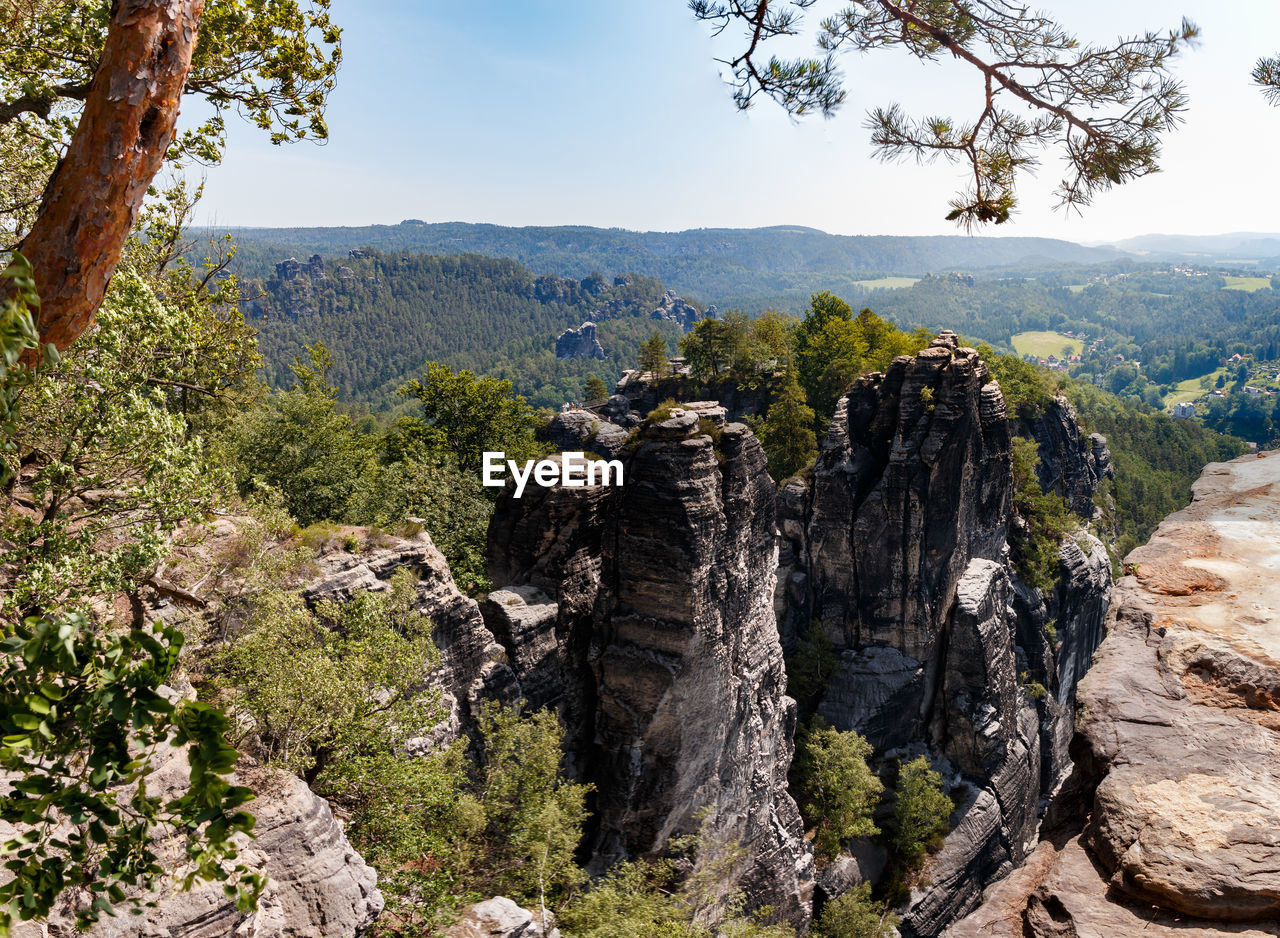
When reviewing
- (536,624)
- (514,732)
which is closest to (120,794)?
(514,732)

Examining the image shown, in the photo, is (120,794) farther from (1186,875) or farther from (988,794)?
(988,794)

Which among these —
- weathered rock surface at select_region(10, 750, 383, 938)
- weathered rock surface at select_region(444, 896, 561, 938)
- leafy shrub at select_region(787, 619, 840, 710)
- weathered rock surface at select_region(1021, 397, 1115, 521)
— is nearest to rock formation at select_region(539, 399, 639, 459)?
leafy shrub at select_region(787, 619, 840, 710)

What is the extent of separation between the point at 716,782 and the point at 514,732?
343 inches

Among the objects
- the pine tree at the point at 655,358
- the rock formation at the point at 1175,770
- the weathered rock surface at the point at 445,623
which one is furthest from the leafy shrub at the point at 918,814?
the pine tree at the point at 655,358

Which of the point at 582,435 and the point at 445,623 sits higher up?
the point at 582,435

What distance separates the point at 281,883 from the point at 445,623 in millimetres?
10344

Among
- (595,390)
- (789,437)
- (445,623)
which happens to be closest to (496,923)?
(445,623)

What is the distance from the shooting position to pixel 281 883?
36.8 ft

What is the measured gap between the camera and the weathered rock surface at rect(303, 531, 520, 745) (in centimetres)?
1931

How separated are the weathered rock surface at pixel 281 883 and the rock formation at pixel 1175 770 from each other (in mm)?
10243

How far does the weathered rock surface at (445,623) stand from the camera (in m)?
19.3

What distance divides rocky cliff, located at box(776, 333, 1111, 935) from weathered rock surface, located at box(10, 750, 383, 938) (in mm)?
31242

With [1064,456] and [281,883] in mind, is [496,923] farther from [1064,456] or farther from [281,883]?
[1064,456]

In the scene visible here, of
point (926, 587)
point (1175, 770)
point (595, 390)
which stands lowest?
point (926, 587)
